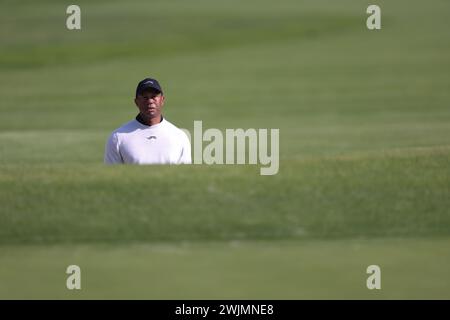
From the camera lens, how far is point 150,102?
308 inches

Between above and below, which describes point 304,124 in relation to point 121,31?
below

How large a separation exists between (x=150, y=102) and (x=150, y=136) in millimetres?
293

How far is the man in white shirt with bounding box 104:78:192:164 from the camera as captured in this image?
7.72m

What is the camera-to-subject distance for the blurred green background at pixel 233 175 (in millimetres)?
5598

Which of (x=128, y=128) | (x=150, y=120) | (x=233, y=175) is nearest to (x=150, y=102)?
(x=150, y=120)

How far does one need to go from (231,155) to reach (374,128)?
3.63 metres

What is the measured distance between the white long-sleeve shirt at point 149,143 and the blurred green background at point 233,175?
0.13 metres

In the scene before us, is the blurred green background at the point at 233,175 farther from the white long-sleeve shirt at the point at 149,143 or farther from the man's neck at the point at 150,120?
the man's neck at the point at 150,120

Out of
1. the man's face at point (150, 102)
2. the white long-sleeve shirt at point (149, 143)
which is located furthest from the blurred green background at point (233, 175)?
the man's face at point (150, 102)

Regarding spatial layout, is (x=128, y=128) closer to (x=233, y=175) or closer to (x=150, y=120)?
(x=150, y=120)
